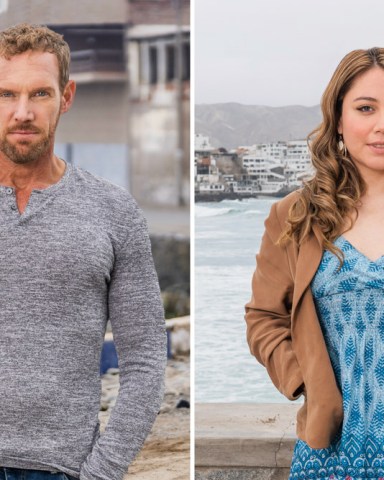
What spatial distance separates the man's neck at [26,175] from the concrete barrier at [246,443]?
134 cm

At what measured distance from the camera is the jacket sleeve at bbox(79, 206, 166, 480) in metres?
1.51

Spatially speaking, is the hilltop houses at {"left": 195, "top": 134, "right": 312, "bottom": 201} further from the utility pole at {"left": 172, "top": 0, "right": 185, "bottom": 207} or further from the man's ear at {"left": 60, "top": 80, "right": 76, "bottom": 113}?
the man's ear at {"left": 60, "top": 80, "right": 76, "bottom": 113}

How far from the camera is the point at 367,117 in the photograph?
1.62 meters

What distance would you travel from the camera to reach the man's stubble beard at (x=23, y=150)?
1.57m

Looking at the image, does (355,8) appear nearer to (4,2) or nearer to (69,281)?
(4,2)

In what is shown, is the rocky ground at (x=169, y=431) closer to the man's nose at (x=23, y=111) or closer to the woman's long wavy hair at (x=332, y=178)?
the woman's long wavy hair at (x=332, y=178)

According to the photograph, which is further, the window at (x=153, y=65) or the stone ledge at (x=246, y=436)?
the window at (x=153, y=65)

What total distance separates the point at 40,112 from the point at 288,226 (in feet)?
1.64

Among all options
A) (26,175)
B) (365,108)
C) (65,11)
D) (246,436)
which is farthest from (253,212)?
(26,175)

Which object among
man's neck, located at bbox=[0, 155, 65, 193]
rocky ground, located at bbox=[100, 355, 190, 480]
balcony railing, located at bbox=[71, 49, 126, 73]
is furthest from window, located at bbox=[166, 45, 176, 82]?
man's neck, located at bbox=[0, 155, 65, 193]

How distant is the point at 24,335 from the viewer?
1465 mm

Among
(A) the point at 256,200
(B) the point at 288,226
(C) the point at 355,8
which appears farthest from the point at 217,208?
(B) the point at 288,226

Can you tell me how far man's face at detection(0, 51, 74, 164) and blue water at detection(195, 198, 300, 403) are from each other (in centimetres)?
163

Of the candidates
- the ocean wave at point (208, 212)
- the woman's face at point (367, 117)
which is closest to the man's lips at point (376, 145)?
the woman's face at point (367, 117)
